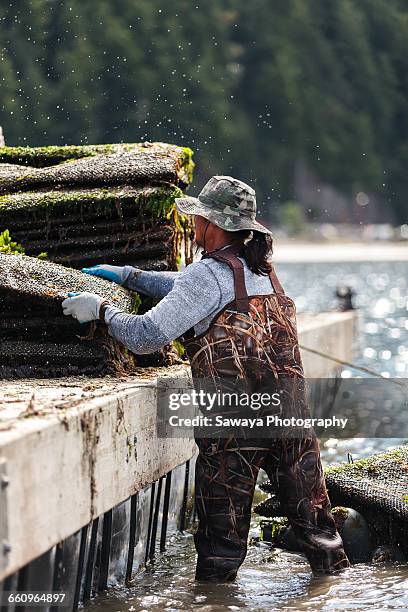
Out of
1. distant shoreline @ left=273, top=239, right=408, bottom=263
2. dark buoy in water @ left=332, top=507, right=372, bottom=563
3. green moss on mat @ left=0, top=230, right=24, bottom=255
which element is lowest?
dark buoy in water @ left=332, top=507, right=372, bottom=563

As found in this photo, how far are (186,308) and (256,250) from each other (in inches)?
19.2

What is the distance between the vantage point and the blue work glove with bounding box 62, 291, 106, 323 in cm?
625

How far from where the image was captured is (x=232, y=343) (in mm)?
5957

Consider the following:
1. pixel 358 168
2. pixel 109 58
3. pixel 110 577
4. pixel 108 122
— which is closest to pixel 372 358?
pixel 110 577

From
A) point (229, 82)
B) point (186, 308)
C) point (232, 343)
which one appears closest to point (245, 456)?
point (232, 343)

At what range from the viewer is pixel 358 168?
121062mm

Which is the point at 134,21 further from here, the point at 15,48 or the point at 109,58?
the point at 15,48

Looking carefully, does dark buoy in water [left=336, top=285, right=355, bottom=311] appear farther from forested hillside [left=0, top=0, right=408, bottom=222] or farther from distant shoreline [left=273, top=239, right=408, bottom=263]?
distant shoreline [left=273, top=239, right=408, bottom=263]

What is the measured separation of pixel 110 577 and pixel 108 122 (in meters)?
78.7

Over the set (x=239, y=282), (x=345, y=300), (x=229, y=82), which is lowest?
(x=239, y=282)

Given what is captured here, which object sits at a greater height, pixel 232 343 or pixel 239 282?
pixel 239 282

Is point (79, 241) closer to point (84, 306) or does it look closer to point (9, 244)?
point (9, 244)

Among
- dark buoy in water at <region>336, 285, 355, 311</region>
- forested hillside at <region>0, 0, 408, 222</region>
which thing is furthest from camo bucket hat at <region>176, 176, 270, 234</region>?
forested hillside at <region>0, 0, 408, 222</region>

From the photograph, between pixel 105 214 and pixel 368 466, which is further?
pixel 368 466
